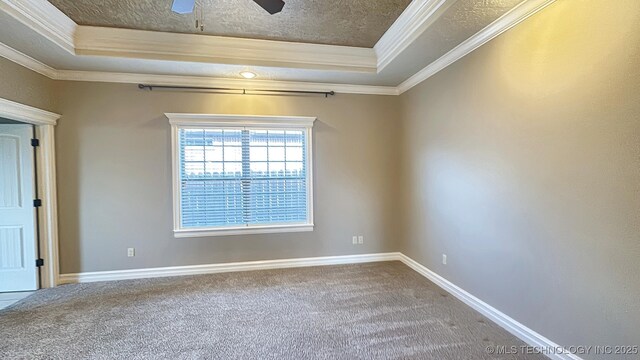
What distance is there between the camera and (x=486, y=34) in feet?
8.32

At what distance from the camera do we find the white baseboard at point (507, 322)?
6.66ft

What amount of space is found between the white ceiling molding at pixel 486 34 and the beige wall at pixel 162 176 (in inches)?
37.6

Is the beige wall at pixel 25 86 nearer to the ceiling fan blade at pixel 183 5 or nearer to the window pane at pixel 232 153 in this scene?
the window pane at pixel 232 153

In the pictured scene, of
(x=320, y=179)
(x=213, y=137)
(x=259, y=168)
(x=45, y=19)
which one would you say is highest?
(x=45, y=19)

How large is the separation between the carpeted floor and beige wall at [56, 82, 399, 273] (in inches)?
17.2

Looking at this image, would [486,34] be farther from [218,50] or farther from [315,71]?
[218,50]

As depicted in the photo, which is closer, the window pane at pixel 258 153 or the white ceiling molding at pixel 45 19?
the white ceiling molding at pixel 45 19

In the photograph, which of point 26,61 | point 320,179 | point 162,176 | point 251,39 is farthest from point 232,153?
point 26,61

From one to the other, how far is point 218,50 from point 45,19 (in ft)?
4.81

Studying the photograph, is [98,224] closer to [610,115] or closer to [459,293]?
[459,293]

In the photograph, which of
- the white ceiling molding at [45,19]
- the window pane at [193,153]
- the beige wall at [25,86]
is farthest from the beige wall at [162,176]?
the white ceiling molding at [45,19]

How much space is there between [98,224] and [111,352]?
6.53 ft

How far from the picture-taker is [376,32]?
10.2 feet

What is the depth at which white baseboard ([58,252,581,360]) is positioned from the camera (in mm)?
2303
